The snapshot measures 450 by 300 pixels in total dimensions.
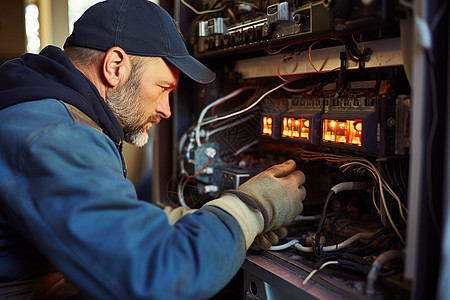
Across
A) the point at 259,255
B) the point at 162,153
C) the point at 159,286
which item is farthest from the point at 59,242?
the point at 162,153

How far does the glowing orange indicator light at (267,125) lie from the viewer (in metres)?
1.36

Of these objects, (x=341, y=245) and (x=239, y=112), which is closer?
(x=341, y=245)

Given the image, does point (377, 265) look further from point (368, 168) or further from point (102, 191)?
point (102, 191)

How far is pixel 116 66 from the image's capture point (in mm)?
1154

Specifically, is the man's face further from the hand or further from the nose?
the hand

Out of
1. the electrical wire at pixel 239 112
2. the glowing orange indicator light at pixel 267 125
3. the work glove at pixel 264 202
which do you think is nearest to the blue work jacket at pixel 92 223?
the work glove at pixel 264 202

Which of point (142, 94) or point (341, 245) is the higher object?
point (142, 94)

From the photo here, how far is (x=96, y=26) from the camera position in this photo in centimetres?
116

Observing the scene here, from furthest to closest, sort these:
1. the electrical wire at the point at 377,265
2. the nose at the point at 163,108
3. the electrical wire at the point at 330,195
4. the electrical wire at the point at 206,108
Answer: the electrical wire at the point at 206,108 → the nose at the point at 163,108 → the electrical wire at the point at 330,195 → the electrical wire at the point at 377,265

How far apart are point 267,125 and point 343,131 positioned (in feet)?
1.10

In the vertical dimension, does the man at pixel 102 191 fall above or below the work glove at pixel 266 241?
above

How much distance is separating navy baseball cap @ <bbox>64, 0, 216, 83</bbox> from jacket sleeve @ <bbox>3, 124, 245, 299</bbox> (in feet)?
1.29

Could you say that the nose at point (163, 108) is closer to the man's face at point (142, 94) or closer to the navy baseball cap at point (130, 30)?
the man's face at point (142, 94)

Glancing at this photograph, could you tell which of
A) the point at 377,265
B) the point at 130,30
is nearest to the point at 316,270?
the point at 377,265
